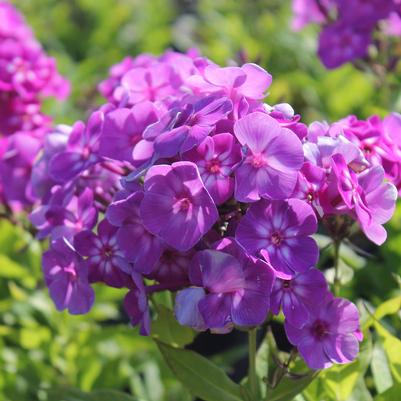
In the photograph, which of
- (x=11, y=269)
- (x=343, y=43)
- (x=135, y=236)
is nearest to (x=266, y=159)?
(x=135, y=236)

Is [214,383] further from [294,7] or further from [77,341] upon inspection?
[294,7]

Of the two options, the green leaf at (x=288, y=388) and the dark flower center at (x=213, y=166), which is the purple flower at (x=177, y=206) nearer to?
the dark flower center at (x=213, y=166)

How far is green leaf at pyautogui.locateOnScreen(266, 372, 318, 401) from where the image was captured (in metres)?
1.30

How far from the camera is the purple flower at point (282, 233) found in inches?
45.8

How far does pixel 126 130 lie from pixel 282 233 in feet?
1.20

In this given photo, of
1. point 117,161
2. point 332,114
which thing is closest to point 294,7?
point 332,114

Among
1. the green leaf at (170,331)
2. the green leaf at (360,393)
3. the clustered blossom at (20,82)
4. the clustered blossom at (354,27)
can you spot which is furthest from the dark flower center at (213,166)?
the clustered blossom at (354,27)

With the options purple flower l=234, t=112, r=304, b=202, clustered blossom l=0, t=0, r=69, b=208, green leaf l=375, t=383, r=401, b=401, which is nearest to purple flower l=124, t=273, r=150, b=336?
purple flower l=234, t=112, r=304, b=202

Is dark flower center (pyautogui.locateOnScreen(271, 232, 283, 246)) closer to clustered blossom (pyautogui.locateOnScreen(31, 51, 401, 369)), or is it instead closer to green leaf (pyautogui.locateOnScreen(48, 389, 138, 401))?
clustered blossom (pyautogui.locateOnScreen(31, 51, 401, 369))

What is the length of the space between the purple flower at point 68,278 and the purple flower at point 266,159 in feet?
1.04

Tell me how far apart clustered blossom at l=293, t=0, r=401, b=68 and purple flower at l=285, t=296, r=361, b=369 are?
1055mm

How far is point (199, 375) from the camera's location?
1384mm

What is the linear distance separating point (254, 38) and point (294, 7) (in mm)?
1303

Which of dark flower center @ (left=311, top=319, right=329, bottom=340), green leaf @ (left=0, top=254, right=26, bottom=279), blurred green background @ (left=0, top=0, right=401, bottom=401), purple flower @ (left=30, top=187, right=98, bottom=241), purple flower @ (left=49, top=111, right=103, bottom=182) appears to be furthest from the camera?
green leaf @ (left=0, top=254, right=26, bottom=279)
